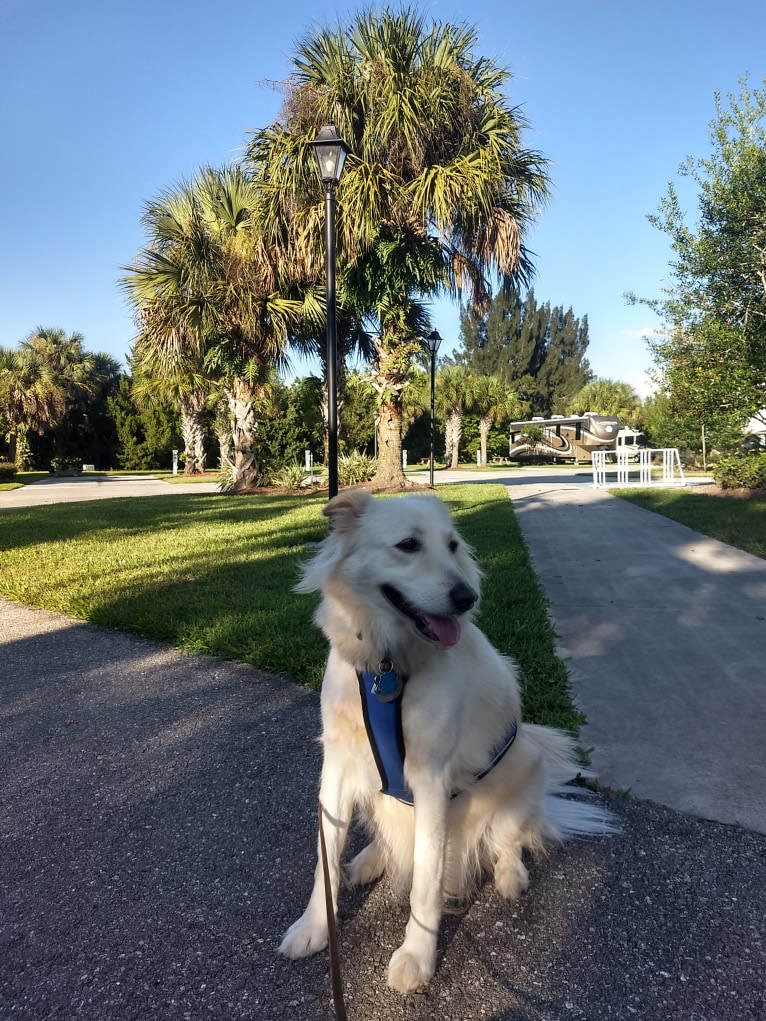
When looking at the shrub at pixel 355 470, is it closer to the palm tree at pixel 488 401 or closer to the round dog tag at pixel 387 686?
the round dog tag at pixel 387 686

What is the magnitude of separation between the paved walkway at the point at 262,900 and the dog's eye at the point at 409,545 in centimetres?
118

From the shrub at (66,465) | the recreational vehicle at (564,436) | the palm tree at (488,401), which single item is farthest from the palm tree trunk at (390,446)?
the shrub at (66,465)

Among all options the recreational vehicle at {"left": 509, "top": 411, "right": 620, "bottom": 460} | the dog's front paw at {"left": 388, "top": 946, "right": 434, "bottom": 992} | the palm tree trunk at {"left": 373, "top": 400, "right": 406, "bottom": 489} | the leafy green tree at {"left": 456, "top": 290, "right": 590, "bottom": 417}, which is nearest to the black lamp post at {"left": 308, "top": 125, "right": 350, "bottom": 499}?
the dog's front paw at {"left": 388, "top": 946, "right": 434, "bottom": 992}

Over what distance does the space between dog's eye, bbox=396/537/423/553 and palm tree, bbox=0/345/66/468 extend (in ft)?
136

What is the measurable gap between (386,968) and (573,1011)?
1.70ft

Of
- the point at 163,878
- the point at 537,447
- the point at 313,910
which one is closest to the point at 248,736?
the point at 163,878

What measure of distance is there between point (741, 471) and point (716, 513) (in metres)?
3.64

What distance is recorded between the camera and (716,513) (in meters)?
11.1

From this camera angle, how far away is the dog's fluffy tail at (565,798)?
238 centimetres

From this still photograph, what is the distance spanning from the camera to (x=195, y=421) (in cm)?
3397

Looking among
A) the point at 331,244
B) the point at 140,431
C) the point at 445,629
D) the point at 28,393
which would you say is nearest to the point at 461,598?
the point at 445,629

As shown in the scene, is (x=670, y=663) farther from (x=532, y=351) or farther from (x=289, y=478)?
(x=532, y=351)

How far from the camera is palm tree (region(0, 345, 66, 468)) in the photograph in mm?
37438

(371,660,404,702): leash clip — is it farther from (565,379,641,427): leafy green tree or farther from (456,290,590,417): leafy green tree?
(456,290,590,417): leafy green tree
